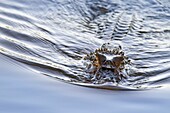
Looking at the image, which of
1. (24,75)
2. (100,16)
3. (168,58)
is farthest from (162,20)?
(24,75)

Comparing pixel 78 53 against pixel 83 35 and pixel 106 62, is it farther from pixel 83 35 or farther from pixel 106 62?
pixel 106 62

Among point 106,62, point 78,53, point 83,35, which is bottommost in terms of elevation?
point 106,62

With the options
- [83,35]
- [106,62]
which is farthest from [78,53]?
[106,62]

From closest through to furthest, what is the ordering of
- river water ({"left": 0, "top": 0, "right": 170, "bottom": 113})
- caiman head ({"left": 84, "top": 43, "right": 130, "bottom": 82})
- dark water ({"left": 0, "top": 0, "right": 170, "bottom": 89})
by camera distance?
river water ({"left": 0, "top": 0, "right": 170, "bottom": 113})
caiman head ({"left": 84, "top": 43, "right": 130, "bottom": 82})
dark water ({"left": 0, "top": 0, "right": 170, "bottom": 89})

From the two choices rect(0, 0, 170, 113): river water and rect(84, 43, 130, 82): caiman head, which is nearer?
rect(0, 0, 170, 113): river water

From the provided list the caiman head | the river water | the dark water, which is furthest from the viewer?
the dark water

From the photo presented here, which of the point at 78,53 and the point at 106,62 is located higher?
the point at 78,53

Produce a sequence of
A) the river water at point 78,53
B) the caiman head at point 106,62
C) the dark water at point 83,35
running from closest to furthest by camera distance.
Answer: the river water at point 78,53 < the caiman head at point 106,62 < the dark water at point 83,35

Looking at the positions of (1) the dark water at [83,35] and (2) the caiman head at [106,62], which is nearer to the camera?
(2) the caiman head at [106,62]

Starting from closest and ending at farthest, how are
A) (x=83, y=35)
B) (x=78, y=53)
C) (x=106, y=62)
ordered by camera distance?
(x=106, y=62) < (x=78, y=53) < (x=83, y=35)
